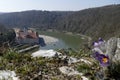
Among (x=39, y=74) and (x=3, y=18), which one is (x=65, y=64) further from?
(x=3, y=18)

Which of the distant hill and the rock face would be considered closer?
the rock face

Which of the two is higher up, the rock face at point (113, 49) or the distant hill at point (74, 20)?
the rock face at point (113, 49)

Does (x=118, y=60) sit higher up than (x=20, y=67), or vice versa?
(x=118, y=60)

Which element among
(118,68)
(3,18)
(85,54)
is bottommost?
→ (3,18)

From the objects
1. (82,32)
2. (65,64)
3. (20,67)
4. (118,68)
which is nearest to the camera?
(118,68)

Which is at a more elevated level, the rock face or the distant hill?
the rock face

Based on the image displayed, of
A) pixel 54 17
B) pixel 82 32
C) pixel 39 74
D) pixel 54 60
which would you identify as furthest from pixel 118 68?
pixel 54 17
